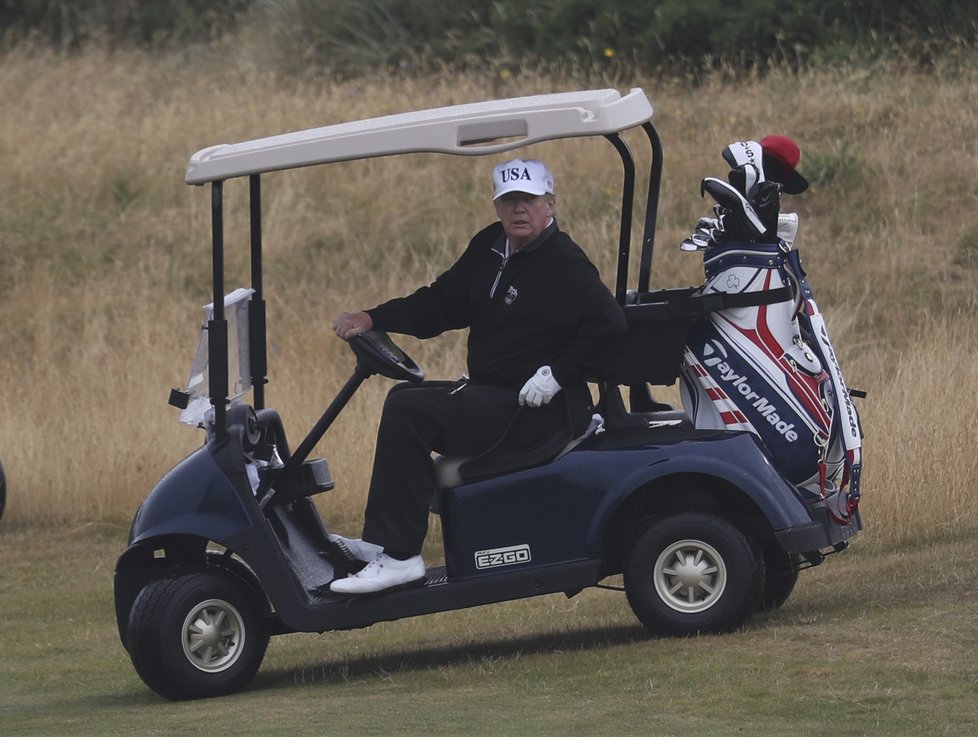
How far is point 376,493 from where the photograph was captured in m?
6.54

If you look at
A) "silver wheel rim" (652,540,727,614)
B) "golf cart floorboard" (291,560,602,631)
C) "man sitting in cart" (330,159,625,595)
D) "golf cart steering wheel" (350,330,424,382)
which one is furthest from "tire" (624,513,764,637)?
"golf cart steering wheel" (350,330,424,382)

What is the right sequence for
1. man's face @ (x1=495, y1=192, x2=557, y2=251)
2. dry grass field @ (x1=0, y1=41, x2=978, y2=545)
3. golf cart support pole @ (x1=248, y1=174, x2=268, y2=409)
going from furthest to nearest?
dry grass field @ (x1=0, y1=41, x2=978, y2=545)
golf cart support pole @ (x1=248, y1=174, x2=268, y2=409)
man's face @ (x1=495, y1=192, x2=557, y2=251)

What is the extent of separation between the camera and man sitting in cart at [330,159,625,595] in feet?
21.4

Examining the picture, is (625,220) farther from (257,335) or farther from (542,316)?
(257,335)

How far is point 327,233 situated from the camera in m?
19.5

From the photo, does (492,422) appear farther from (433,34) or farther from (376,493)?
(433,34)

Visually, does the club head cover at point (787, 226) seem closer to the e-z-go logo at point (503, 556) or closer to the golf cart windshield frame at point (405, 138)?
the golf cart windshield frame at point (405, 138)

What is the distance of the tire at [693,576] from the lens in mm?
6617

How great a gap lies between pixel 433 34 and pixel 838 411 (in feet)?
59.6

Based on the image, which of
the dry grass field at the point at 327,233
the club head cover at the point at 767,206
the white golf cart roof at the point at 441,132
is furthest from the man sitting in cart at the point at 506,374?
the dry grass field at the point at 327,233

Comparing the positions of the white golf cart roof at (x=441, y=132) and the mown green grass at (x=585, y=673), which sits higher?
the white golf cart roof at (x=441, y=132)

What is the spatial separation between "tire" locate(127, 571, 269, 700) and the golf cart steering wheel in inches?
37.5

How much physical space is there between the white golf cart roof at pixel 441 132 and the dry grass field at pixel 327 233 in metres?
4.89

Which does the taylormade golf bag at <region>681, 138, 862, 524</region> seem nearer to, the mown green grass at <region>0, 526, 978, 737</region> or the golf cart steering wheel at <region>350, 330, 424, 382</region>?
the mown green grass at <region>0, 526, 978, 737</region>
